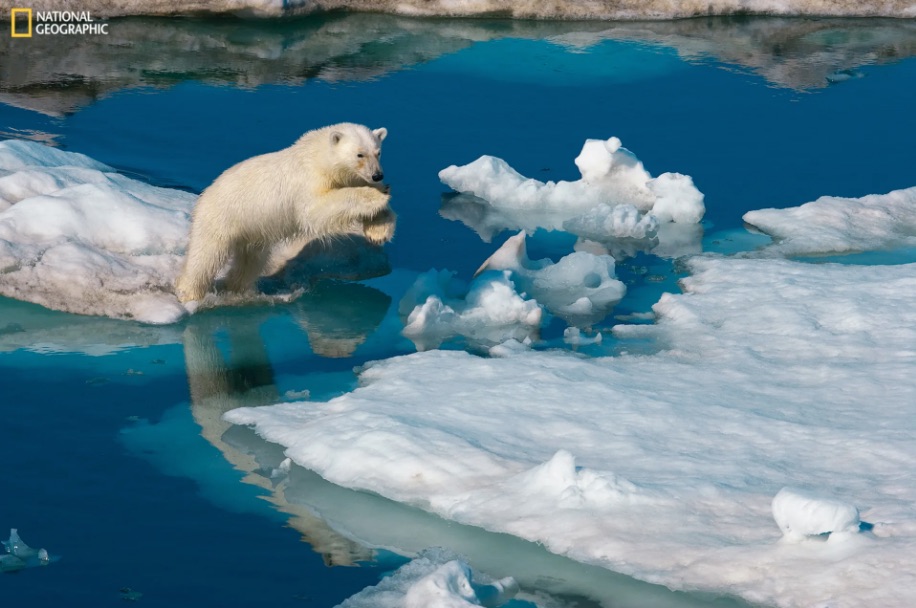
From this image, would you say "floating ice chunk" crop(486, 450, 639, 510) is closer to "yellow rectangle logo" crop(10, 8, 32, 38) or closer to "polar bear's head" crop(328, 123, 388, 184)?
"polar bear's head" crop(328, 123, 388, 184)

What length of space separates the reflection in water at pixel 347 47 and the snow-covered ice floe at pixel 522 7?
0.11m

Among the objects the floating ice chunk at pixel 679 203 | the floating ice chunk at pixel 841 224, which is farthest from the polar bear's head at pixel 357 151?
the floating ice chunk at pixel 841 224

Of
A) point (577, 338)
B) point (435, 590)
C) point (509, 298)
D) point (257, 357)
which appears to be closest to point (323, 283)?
point (257, 357)

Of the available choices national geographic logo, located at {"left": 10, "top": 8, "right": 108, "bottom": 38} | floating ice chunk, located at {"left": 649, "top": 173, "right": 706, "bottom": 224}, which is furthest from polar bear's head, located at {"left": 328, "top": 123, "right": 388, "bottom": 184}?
national geographic logo, located at {"left": 10, "top": 8, "right": 108, "bottom": 38}

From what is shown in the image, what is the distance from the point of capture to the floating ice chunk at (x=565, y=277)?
706 cm

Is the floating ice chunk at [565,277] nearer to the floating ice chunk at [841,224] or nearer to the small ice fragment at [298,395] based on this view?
the floating ice chunk at [841,224]

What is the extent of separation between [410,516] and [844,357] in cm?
264

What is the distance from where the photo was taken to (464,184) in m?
8.75

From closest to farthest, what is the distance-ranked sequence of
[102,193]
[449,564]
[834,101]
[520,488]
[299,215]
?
[449,564] → [520,488] → [299,215] → [102,193] → [834,101]

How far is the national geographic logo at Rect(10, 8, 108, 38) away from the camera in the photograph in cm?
1268

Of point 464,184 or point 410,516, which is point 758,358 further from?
point 464,184

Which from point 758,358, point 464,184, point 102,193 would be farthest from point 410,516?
point 464,184

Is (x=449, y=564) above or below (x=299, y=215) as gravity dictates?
below

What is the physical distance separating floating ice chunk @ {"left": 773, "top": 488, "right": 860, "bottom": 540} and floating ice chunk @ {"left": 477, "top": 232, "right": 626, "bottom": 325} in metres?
2.93
